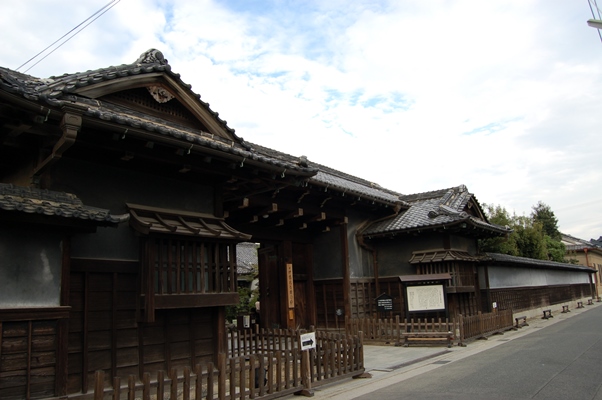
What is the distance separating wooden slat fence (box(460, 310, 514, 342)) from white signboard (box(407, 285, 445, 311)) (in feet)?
3.11

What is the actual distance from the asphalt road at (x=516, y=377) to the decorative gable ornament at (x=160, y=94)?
7724 mm

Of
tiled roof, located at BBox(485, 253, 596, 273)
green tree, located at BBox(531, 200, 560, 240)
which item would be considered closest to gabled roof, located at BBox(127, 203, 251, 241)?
tiled roof, located at BBox(485, 253, 596, 273)

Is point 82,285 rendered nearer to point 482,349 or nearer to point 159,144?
point 159,144

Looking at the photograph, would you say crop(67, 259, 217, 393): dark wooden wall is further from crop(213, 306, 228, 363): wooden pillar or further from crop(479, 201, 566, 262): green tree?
crop(479, 201, 566, 262): green tree

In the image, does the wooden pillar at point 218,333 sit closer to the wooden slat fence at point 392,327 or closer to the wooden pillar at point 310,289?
the wooden slat fence at point 392,327

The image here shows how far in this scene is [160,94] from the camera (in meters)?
10.8

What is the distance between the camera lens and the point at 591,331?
18562 mm

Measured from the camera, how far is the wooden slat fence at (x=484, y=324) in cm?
1624

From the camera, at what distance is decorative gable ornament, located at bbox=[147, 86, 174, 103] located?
10617mm

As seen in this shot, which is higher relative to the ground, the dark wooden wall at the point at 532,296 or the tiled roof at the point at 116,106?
the tiled roof at the point at 116,106

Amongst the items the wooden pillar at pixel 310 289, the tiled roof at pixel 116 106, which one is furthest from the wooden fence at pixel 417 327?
the tiled roof at pixel 116 106

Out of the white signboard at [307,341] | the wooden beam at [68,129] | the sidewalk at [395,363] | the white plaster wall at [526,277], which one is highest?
the wooden beam at [68,129]

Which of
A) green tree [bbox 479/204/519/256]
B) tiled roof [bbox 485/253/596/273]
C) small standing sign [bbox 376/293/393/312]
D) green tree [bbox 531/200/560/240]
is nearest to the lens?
small standing sign [bbox 376/293/393/312]

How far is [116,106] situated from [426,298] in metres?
12.2
